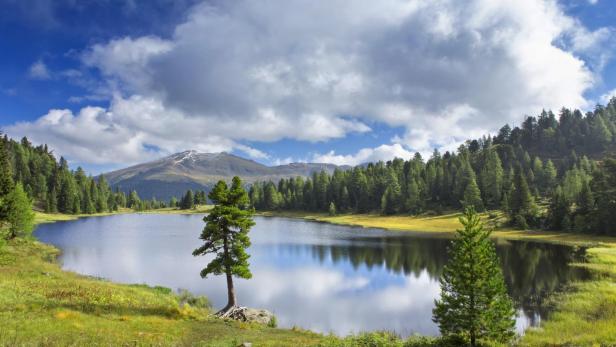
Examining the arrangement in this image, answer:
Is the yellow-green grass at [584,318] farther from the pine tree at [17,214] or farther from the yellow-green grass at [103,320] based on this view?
the pine tree at [17,214]

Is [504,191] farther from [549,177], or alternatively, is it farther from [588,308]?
[588,308]

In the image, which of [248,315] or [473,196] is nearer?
[248,315]

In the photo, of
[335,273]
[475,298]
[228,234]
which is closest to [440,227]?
[335,273]

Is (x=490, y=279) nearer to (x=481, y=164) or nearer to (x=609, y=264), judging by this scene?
(x=609, y=264)

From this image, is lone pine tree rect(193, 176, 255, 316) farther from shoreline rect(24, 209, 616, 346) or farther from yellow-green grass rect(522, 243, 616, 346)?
yellow-green grass rect(522, 243, 616, 346)

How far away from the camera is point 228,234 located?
4144cm

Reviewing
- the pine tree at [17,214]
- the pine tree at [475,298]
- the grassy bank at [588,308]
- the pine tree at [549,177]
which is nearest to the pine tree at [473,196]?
the pine tree at [549,177]

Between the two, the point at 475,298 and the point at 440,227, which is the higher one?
the point at 475,298

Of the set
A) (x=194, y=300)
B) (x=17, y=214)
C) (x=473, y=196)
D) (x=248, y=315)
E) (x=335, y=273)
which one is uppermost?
(x=17, y=214)

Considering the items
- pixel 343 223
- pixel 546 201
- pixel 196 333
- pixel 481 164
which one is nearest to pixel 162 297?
pixel 196 333

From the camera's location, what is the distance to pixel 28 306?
29.7m

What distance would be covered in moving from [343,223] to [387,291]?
108 metres

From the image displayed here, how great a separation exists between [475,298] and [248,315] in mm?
20198

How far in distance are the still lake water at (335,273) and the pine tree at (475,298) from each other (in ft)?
34.9
